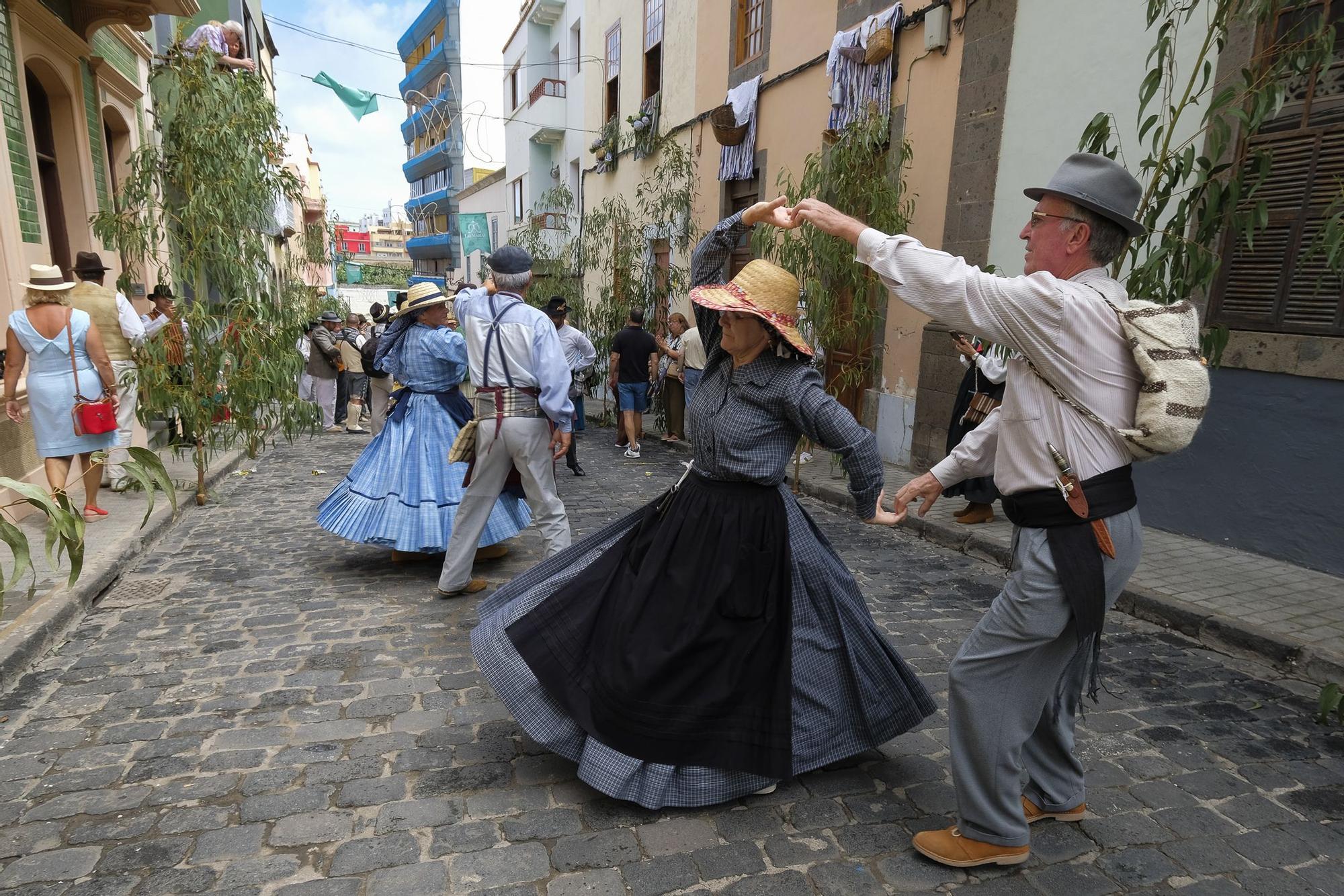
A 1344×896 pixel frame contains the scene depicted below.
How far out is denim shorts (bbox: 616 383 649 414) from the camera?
9.98 meters

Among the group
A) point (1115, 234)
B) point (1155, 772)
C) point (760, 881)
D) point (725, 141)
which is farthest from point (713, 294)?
point (725, 141)

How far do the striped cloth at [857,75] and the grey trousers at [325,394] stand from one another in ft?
26.8

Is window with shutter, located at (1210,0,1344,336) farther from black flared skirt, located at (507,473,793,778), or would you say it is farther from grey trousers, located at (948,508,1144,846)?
black flared skirt, located at (507,473,793,778)

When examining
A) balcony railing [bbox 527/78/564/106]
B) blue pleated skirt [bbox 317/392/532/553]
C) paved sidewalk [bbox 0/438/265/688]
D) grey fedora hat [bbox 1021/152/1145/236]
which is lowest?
paved sidewalk [bbox 0/438/265/688]

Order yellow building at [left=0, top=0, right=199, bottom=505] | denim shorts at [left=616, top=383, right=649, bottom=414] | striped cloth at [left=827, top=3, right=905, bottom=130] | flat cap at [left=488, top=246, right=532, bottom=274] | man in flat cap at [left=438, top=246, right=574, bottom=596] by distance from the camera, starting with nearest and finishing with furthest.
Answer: man in flat cap at [left=438, top=246, right=574, bottom=596] → flat cap at [left=488, top=246, right=532, bottom=274] → yellow building at [left=0, top=0, right=199, bottom=505] → striped cloth at [left=827, top=3, right=905, bottom=130] → denim shorts at [left=616, top=383, right=649, bottom=414]

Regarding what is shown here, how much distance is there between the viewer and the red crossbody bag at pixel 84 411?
218 inches

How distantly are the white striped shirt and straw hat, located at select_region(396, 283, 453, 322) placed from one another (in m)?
3.49

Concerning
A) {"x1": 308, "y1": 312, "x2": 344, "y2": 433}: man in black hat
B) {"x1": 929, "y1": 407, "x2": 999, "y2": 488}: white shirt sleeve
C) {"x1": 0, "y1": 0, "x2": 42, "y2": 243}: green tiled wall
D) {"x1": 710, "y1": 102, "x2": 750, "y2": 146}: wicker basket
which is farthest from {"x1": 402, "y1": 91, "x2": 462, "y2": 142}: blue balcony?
{"x1": 929, "y1": 407, "x2": 999, "y2": 488}: white shirt sleeve

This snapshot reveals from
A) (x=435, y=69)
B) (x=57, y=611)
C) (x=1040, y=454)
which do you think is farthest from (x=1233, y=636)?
(x=435, y=69)

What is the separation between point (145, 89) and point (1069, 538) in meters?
12.4

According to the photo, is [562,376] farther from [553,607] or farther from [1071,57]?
[1071,57]

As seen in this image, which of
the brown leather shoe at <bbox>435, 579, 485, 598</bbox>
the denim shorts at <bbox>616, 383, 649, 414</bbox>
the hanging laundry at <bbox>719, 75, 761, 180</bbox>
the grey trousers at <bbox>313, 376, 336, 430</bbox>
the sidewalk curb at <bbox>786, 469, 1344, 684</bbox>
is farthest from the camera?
the grey trousers at <bbox>313, 376, 336, 430</bbox>

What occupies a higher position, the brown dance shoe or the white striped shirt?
the white striped shirt

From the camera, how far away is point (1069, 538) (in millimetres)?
2129
